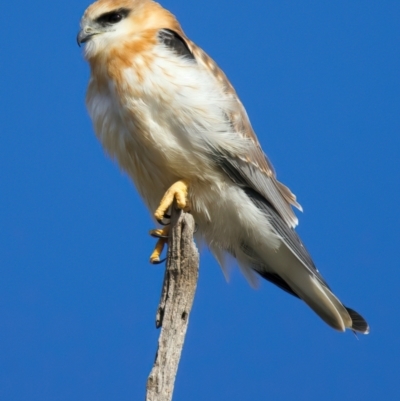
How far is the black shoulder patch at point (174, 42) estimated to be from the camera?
3324 millimetres

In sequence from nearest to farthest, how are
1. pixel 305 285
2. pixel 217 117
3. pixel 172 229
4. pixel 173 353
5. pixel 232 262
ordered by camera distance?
pixel 173 353 < pixel 172 229 < pixel 217 117 < pixel 305 285 < pixel 232 262

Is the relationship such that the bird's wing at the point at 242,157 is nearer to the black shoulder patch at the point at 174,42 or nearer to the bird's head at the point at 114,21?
the black shoulder patch at the point at 174,42

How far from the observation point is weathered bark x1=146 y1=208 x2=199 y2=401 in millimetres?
2727

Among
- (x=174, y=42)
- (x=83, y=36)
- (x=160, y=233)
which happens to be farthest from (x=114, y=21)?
(x=160, y=233)

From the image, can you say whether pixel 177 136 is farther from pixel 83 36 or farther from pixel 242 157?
pixel 83 36

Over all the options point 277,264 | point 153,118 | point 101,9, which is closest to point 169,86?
point 153,118

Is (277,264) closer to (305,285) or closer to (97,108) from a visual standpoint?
(305,285)

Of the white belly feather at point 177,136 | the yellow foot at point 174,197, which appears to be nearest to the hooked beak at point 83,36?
the white belly feather at point 177,136

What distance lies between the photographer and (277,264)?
11.8 feet

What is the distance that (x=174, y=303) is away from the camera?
286 centimetres

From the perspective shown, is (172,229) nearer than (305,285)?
Yes

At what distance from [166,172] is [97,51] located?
0.57m

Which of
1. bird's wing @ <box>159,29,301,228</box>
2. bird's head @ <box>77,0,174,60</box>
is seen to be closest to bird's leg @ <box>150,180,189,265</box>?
bird's wing @ <box>159,29,301,228</box>

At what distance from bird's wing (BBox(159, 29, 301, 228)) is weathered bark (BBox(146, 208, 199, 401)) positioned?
0.41 meters
